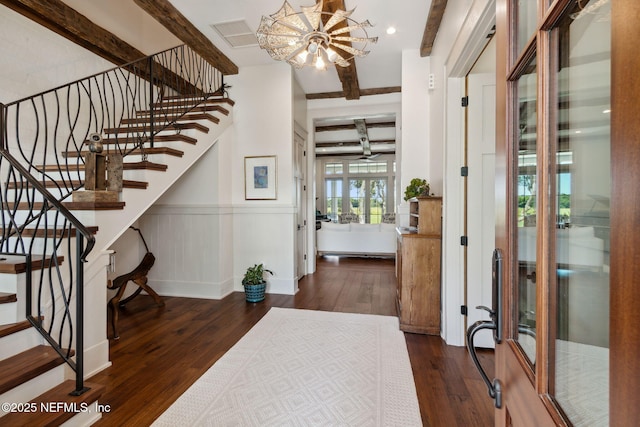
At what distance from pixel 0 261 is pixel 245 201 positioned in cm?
266

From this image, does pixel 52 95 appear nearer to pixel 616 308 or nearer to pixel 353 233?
pixel 616 308

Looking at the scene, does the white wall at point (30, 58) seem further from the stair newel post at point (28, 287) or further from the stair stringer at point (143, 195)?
the stair newel post at point (28, 287)

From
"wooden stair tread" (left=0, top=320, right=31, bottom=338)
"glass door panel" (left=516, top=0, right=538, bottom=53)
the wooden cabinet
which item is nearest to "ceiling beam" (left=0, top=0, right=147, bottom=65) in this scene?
"wooden stair tread" (left=0, top=320, right=31, bottom=338)

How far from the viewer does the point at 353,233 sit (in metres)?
6.68

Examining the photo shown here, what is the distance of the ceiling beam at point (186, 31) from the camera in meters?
2.94

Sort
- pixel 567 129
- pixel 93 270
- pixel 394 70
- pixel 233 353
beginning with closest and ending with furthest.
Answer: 1. pixel 567 129
2. pixel 93 270
3. pixel 233 353
4. pixel 394 70

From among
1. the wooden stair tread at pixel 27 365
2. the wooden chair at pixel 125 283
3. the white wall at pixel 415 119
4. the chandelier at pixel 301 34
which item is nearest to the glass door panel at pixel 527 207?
the chandelier at pixel 301 34

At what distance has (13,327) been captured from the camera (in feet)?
5.53

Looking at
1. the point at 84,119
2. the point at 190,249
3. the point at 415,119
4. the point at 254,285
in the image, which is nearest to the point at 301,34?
the point at 415,119

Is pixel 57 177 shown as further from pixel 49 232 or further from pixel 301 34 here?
pixel 301 34

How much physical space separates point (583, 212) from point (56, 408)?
2.36 m

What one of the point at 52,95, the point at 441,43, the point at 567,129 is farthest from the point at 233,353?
the point at 441,43

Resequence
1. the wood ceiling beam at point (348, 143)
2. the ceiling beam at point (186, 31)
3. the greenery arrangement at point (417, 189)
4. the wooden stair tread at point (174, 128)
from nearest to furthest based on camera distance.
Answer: the ceiling beam at point (186, 31), the greenery arrangement at point (417, 189), the wooden stair tread at point (174, 128), the wood ceiling beam at point (348, 143)

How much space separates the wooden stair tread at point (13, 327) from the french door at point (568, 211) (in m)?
2.45
